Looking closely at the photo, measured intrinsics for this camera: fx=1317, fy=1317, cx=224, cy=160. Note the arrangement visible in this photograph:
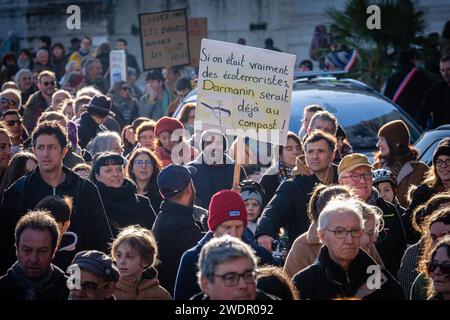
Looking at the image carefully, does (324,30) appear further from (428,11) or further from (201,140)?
(201,140)

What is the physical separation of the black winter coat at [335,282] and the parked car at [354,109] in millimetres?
6039

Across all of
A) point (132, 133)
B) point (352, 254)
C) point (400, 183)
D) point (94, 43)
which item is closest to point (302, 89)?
point (132, 133)

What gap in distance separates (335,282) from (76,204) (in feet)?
8.24

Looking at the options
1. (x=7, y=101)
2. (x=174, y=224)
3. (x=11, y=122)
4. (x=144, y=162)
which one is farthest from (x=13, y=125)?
(x=174, y=224)

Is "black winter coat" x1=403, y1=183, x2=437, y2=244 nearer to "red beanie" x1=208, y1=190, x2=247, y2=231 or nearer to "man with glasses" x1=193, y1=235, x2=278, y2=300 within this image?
"red beanie" x1=208, y1=190, x2=247, y2=231

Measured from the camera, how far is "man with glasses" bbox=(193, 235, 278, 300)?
6094 mm

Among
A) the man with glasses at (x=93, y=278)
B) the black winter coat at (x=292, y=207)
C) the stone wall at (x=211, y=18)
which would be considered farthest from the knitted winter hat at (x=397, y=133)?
the stone wall at (x=211, y=18)

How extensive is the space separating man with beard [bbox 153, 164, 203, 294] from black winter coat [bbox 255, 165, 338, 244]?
56cm

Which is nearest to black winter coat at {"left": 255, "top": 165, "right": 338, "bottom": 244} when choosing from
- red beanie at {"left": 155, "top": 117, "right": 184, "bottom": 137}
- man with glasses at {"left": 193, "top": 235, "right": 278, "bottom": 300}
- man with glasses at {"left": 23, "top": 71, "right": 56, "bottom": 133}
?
red beanie at {"left": 155, "top": 117, "right": 184, "bottom": 137}

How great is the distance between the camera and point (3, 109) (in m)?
15.3

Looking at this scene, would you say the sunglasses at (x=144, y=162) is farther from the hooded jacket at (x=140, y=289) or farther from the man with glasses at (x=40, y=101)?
the man with glasses at (x=40, y=101)

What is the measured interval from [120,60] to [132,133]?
24.6ft

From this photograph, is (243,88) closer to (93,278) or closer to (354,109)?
(354,109)
